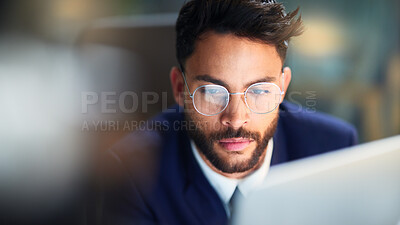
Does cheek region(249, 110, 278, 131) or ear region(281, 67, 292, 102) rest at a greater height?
ear region(281, 67, 292, 102)

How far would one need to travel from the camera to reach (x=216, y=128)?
859mm

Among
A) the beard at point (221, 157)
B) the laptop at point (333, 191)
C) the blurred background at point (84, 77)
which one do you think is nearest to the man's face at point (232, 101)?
the beard at point (221, 157)

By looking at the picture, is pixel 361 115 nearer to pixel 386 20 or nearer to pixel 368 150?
pixel 386 20

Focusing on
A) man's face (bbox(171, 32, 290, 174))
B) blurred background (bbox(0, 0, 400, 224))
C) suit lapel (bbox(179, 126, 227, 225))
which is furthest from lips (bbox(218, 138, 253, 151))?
blurred background (bbox(0, 0, 400, 224))

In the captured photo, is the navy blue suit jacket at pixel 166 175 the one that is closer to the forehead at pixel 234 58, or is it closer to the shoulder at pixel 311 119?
the shoulder at pixel 311 119

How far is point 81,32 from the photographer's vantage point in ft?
3.14

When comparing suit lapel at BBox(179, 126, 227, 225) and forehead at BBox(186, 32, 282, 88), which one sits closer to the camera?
forehead at BBox(186, 32, 282, 88)

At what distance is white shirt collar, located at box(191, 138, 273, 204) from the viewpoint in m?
0.90

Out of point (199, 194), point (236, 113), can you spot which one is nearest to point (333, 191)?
point (236, 113)

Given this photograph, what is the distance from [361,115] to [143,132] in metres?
0.70

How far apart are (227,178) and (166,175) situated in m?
0.16

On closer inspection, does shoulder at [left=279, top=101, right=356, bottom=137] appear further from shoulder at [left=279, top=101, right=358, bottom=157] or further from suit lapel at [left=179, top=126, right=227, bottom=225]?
suit lapel at [left=179, top=126, right=227, bottom=225]

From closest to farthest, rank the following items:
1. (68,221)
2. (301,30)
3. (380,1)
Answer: (301,30)
(68,221)
(380,1)

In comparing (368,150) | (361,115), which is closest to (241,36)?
(368,150)
